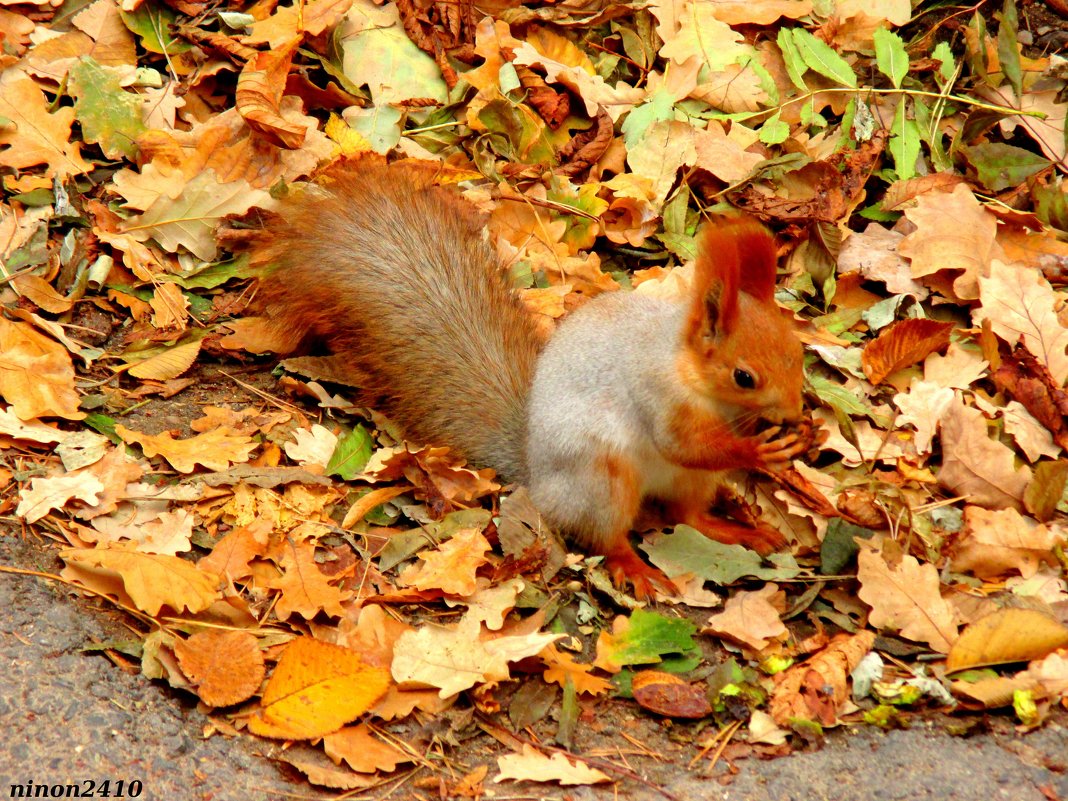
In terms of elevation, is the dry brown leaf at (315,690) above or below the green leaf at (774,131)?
below

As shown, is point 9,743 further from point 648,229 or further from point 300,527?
point 648,229

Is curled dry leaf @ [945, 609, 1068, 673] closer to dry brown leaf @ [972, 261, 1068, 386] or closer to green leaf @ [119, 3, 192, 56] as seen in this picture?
dry brown leaf @ [972, 261, 1068, 386]

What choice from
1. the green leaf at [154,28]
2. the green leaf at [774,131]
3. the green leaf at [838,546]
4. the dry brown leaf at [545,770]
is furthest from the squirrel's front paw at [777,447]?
the green leaf at [154,28]

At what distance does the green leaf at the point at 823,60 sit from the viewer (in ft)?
11.5

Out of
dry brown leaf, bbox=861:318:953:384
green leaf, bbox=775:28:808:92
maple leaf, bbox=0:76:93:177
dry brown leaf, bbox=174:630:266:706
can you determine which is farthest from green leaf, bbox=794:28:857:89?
dry brown leaf, bbox=174:630:266:706

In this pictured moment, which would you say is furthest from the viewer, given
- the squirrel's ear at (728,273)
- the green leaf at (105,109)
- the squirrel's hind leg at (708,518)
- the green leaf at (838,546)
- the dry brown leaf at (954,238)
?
the green leaf at (105,109)

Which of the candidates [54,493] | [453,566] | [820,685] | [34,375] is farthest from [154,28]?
[820,685]

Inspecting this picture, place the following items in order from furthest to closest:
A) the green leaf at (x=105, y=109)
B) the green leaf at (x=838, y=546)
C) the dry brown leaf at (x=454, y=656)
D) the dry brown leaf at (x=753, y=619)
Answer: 1. the green leaf at (x=105, y=109)
2. the green leaf at (x=838, y=546)
3. the dry brown leaf at (x=753, y=619)
4. the dry brown leaf at (x=454, y=656)

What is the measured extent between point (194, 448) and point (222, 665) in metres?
0.69

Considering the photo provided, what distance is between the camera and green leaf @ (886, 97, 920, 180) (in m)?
3.35

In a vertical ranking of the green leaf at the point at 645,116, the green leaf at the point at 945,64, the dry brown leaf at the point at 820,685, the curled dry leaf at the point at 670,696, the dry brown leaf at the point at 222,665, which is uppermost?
the green leaf at the point at 945,64

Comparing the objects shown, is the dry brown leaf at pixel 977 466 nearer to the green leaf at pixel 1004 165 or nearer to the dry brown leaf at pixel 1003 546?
the dry brown leaf at pixel 1003 546

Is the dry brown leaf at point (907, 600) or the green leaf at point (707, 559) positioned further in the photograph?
the green leaf at point (707, 559)

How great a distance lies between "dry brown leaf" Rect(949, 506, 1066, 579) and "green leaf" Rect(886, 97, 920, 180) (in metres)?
1.27
